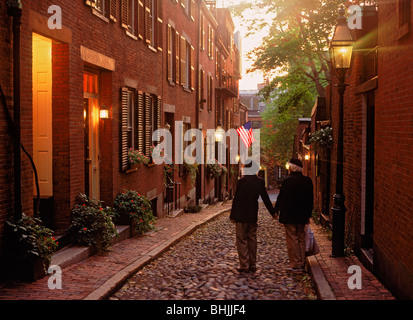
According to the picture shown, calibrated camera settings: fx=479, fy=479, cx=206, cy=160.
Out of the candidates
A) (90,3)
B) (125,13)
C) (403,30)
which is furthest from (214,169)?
(403,30)

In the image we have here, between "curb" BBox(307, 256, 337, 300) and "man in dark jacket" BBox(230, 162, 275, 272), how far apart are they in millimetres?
958

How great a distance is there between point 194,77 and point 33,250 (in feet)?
52.4

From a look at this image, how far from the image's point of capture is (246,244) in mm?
7766

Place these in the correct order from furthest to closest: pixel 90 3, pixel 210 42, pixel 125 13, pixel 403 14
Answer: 1. pixel 210 42
2. pixel 125 13
3. pixel 90 3
4. pixel 403 14

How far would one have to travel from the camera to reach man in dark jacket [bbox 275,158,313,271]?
25.4ft

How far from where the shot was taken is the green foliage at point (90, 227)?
8.26 metres

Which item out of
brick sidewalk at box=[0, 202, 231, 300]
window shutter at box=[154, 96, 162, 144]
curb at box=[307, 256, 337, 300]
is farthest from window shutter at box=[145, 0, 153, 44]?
curb at box=[307, 256, 337, 300]

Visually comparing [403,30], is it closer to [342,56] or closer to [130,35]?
[342,56]

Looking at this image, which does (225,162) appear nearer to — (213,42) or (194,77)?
(213,42)

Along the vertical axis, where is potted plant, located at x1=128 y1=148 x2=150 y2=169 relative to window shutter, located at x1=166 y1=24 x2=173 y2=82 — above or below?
below

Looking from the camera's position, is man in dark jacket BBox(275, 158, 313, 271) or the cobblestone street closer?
the cobblestone street

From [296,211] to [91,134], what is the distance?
4891 mm

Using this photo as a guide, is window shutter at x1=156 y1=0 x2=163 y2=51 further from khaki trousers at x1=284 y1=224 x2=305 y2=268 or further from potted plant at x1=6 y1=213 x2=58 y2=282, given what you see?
potted plant at x1=6 y1=213 x2=58 y2=282

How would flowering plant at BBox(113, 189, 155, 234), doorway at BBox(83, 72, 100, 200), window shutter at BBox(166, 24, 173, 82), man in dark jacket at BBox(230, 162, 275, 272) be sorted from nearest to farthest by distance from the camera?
1. man in dark jacket at BBox(230, 162, 275, 272)
2. doorway at BBox(83, 72, 100, 200)
3. flowering plant at BBox(113, 189, 155, 234)
4. window shutter at BBox(166, 24, 173, 82)
